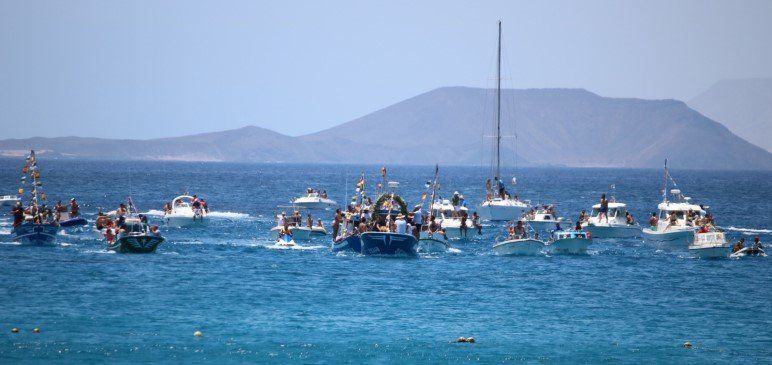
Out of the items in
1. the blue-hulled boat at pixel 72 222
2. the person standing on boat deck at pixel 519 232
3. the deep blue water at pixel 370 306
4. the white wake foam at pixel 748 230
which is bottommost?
the white wake foam at pixel 748 230

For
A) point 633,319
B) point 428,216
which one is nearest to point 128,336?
point 633,319

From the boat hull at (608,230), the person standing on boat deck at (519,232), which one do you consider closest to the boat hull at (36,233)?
the person standing on boat deck at (519,232)

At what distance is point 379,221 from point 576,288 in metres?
15.1

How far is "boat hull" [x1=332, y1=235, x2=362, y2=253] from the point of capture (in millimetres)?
62031

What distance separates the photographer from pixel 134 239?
193 feet

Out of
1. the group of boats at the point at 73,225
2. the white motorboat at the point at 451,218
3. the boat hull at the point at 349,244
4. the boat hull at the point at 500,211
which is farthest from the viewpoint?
the boat hull at the point at 500,211

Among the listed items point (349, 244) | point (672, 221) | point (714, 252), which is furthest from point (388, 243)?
point (672, 221)

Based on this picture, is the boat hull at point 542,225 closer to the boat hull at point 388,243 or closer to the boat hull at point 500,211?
the boat hull at point 500,211

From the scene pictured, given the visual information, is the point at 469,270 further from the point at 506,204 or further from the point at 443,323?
the point at 506,204

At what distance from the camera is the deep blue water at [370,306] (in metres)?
34.2

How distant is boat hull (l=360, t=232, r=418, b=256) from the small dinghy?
11522mm

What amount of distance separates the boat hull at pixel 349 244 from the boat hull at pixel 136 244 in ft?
34.1

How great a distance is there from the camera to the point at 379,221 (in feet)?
203

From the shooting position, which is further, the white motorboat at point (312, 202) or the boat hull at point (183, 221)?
the white motorboat at point (312, 202)
